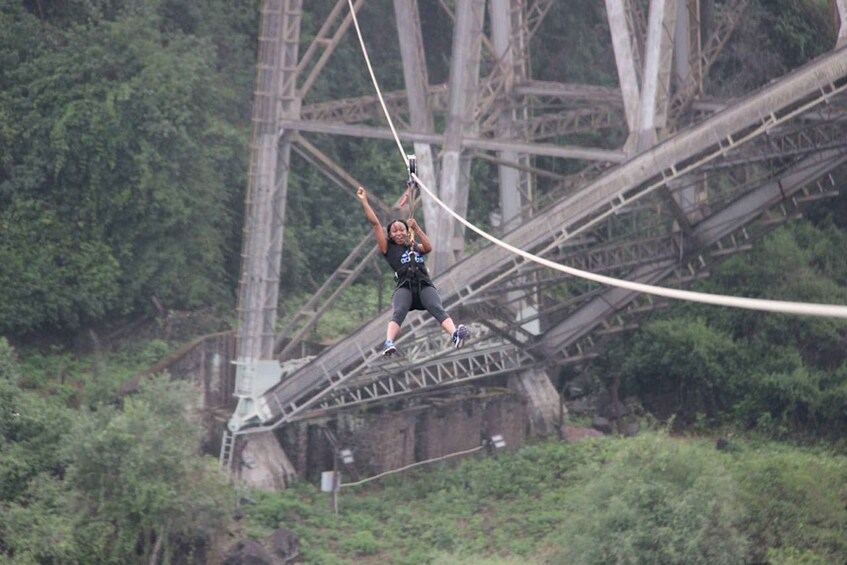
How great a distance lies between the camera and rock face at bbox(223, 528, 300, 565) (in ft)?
83.9

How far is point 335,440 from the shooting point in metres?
30.5

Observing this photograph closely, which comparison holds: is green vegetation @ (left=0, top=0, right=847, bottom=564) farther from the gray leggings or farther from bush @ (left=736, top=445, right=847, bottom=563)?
the gray leggings

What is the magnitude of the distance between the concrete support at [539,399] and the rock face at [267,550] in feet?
27.2

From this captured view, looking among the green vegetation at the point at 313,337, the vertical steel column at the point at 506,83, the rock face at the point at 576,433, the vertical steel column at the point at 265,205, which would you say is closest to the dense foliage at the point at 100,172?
the green vegetation at the point at 313,337

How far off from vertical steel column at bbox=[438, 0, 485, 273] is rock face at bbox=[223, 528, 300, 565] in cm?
589

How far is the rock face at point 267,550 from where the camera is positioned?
1006 inches

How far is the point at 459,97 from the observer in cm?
2756

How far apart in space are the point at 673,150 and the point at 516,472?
7.30m

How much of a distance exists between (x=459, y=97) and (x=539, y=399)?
27.7ft

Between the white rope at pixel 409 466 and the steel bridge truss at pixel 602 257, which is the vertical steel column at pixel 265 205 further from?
the white rope at pixel 409 466

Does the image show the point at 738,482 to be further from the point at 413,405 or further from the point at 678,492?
the point at 413,405

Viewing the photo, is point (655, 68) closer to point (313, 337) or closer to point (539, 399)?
point (539, 399)

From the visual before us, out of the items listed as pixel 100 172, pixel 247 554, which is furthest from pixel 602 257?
pixel 100 172

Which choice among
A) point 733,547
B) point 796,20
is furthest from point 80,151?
point 796,20
